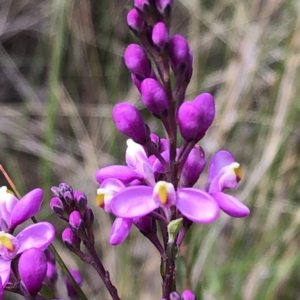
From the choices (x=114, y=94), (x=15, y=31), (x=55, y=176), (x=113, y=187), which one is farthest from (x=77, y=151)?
(x=113, y=187)

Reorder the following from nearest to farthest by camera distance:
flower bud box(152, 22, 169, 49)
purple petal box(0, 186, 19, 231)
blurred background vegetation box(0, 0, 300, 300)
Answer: flower bud box(152, 22, 169, 49) < purple petal box(0, 186, 19, 231) < blurred background vegetation box(0, 0, 300, 300)

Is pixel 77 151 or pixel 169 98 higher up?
pixel 169 98

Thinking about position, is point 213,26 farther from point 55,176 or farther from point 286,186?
point 55,176

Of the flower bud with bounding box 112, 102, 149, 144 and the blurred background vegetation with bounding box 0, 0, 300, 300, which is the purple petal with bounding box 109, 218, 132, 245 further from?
the blurred background vegetation with bounding box 0, 0, 300, 300

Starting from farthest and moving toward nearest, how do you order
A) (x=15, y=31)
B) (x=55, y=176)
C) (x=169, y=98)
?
1. (x=15, y=31)
2. (x=55, y=176)
3. (x=169, y=98)

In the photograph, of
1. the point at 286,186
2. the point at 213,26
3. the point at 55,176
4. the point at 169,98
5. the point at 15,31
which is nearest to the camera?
the point at 169,98

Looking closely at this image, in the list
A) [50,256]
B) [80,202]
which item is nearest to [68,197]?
[80,202]

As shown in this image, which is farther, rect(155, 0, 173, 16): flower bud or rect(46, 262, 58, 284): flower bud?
rect(46, 262, 58, 284): flower bud

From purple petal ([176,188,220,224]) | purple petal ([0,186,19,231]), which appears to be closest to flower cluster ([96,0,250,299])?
purple petal ([176,188,220,224])
